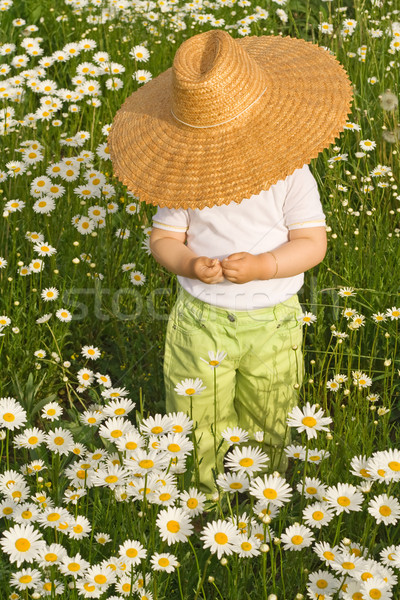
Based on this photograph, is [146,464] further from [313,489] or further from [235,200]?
[235,200]

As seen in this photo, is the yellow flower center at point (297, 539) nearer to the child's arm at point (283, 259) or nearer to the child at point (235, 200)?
the child at point (235, 200)

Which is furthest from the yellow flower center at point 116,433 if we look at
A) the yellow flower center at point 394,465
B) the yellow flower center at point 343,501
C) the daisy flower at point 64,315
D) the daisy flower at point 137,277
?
the daisy flower at point 137,277

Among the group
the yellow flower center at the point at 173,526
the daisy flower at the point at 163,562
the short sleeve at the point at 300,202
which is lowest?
the daisy flower at the point at 163,562

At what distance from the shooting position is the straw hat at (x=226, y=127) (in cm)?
223

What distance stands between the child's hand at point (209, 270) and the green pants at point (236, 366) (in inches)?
9.5

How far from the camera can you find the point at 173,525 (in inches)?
73.7

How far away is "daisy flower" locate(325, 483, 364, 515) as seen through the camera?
192 centimetres

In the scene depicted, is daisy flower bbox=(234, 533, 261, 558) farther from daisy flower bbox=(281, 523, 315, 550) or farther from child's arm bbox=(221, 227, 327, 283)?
child's arm bbox=(221, 227, 327, 283)

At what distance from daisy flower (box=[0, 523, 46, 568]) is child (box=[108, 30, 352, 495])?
0.57 metres

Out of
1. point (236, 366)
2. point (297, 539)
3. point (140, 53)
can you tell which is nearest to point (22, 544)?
point (297, 539)

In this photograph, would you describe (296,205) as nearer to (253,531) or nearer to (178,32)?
(253,531)

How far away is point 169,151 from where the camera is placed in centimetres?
235

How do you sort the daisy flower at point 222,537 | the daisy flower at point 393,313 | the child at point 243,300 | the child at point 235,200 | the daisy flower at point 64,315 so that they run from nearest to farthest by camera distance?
the daisy flower at point 222,537 < the child at point 235,200 < the child at point 243,300 < the daisy flower at point 393,313 < the daisy flower at point 64,315

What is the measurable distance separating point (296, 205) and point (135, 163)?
1.60 ft
